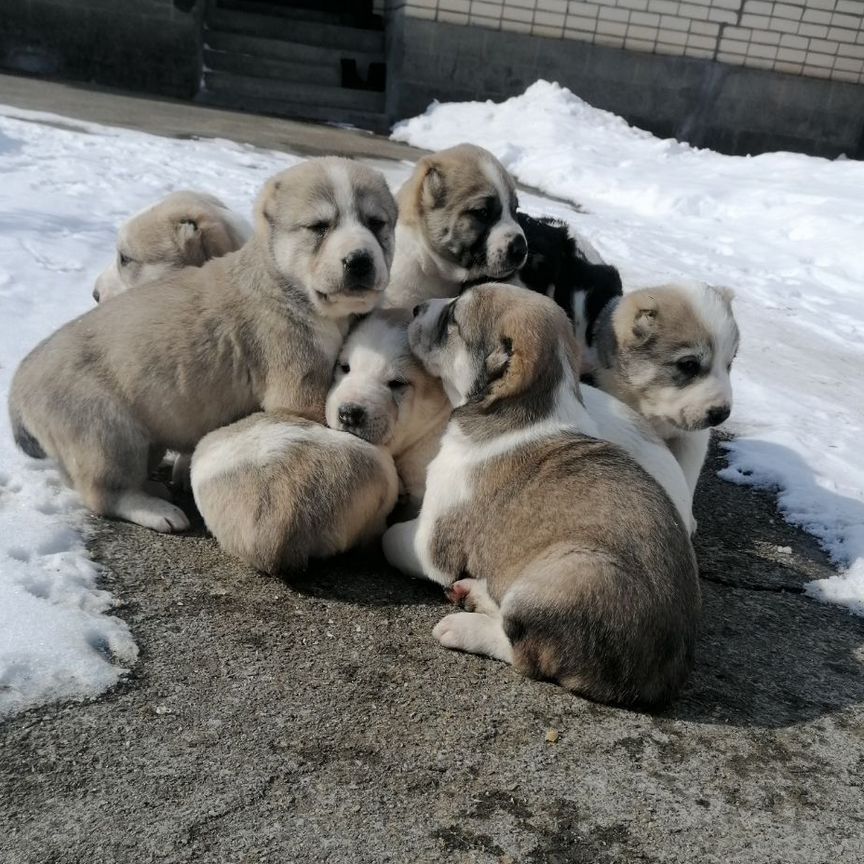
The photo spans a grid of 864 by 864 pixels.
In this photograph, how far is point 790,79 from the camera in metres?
18.0

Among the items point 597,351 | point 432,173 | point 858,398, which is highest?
point 432,173

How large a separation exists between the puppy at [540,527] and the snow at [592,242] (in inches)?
54.8

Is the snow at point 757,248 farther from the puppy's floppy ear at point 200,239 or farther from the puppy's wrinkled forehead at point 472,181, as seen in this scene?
the puppy's floppy ear at point 200,239

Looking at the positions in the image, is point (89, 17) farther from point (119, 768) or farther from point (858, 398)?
point (119, 768)

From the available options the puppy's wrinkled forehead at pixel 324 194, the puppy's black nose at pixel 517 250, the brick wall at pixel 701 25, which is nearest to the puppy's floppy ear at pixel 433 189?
the puppy's black nose at pixel 517 250

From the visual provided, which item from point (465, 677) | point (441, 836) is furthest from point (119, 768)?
point (465, 677)

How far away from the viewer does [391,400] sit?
4574mm

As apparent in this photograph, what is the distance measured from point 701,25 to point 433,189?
14.2 metres

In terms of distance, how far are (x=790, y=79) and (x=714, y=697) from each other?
1699 cm

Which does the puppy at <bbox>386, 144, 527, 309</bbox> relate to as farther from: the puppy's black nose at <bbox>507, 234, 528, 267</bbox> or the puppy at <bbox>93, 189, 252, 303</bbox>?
the puppy at <bbox>93, 189, 252, 303</bbox>

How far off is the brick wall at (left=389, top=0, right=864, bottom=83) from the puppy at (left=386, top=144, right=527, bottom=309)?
12.7 m

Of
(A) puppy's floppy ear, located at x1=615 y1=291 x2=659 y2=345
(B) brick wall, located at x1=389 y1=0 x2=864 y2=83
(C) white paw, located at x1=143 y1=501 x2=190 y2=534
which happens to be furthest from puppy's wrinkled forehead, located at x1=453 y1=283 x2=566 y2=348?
(B) brick wall, located at x1=389 y1=0 x2=864 y2=83

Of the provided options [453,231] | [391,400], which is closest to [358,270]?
[391,400]

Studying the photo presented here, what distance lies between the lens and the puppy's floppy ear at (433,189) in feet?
18.6
